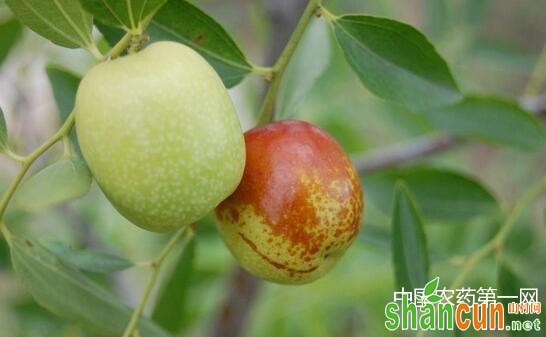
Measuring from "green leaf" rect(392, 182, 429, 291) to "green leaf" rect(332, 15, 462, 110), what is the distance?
0.10 m

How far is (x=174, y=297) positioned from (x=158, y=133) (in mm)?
476

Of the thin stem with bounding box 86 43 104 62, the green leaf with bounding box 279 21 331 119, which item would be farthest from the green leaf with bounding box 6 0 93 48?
the green leaf with bounding box 279 21 331 119

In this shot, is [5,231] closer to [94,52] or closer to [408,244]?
[94,52]

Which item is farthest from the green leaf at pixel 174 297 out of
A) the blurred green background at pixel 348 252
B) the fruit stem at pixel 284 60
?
the fruit stem at pixel 284 60

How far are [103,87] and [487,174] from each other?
2.21m

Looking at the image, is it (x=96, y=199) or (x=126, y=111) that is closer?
(x=126, y=111)

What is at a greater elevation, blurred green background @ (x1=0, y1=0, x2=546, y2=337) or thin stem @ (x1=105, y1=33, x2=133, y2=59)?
thin stem @ (x1=105, y1=33, x2=133, y2=59)

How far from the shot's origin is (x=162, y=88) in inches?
20.4

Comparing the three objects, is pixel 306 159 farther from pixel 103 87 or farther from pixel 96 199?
pixel 96 199

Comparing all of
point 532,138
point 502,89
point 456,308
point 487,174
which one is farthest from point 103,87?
point 502,89

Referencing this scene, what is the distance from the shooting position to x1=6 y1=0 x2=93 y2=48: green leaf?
0.57 metres

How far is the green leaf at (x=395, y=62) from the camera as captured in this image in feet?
2.21

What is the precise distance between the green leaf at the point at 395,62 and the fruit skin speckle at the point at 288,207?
0.28 feet

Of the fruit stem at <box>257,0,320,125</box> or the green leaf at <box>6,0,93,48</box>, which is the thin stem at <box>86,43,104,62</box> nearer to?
the green leaf at <box>6,0,93,48</box>
